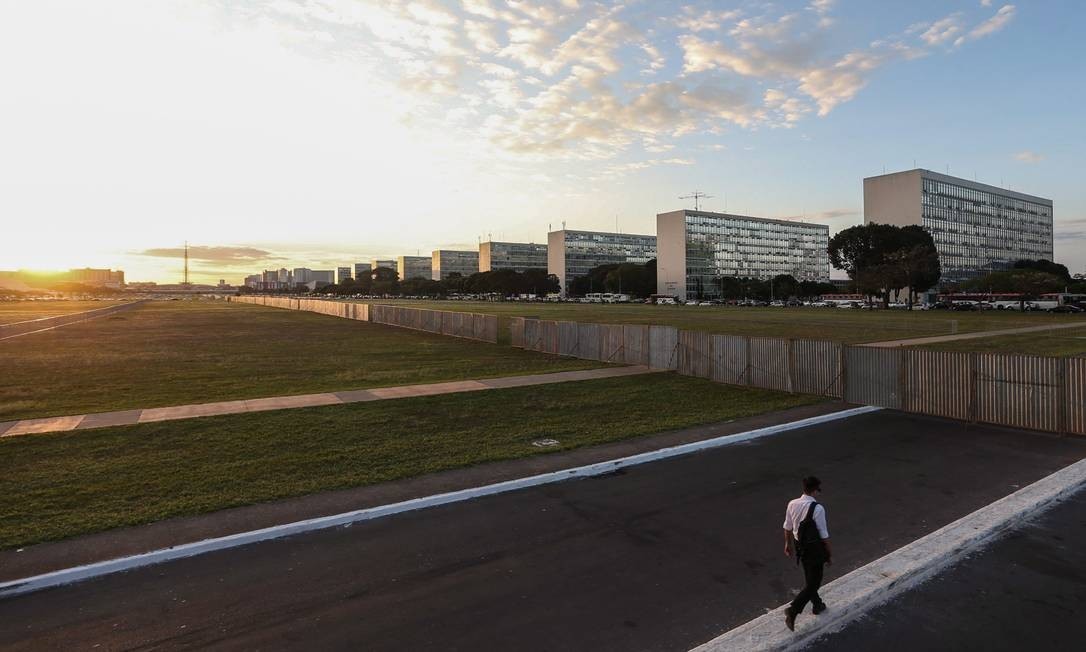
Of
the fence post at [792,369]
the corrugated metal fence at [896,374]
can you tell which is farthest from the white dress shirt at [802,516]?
the fence post at [792,369]

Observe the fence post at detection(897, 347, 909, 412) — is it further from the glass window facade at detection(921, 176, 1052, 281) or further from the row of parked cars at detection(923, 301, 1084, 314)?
the glass window facade at detection(921, 176, 1052, 281)

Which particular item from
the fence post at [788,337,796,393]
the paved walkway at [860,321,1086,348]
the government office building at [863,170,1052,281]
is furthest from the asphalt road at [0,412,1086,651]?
the government office building at [863,170,1052,281]

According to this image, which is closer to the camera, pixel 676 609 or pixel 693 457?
pixel 676 609

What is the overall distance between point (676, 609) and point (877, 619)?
1708mm

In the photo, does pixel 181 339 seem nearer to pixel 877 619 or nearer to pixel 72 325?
pixel 72 325

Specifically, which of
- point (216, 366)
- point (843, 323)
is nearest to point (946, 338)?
point (843, 323)

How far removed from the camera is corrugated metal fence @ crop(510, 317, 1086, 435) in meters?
11.9

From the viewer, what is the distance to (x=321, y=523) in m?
7.39

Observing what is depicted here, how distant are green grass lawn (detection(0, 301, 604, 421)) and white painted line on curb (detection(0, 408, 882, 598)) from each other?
32.7 feet

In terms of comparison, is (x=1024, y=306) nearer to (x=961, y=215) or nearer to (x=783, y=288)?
(x=783, y=288)

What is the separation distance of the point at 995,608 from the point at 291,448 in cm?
1004

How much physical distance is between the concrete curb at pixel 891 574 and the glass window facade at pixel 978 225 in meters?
170

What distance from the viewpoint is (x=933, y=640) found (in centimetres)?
493

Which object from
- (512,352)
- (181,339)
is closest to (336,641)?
(512,352)
